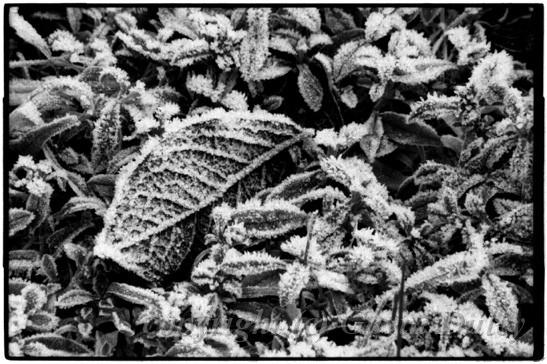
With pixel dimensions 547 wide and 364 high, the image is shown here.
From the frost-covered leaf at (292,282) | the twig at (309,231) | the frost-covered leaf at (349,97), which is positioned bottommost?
the frost-covered leaf at (292,282)

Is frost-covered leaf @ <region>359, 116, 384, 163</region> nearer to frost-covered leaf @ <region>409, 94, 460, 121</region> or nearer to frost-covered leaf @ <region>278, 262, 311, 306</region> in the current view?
frost-covered leaf @ <region>409, 94, 460, 121</region>

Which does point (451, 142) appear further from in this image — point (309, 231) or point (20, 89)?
point (20, 89)

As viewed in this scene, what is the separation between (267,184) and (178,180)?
0.47 ft

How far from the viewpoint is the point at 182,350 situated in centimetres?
105

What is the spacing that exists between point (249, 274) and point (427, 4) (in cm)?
53

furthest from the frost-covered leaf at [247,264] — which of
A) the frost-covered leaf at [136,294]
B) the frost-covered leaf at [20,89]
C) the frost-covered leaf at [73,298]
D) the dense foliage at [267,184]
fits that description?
the frost-covered leaf at [20,89]

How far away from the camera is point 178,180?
1112mm

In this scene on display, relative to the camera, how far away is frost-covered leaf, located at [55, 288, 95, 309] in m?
1.07

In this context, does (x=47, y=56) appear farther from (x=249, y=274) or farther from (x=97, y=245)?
(x=249, y=274)

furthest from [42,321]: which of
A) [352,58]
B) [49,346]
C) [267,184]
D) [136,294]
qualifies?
[352,58]

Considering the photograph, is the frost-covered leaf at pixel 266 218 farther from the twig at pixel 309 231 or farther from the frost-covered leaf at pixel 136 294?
the frost-covered leaf at pixel 136 294

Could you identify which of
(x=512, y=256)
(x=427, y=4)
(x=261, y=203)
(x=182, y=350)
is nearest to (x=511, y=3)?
(x=427, y=4)

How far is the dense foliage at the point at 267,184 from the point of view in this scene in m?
1.06

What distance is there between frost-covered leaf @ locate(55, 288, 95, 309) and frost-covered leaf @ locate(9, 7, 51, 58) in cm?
40
